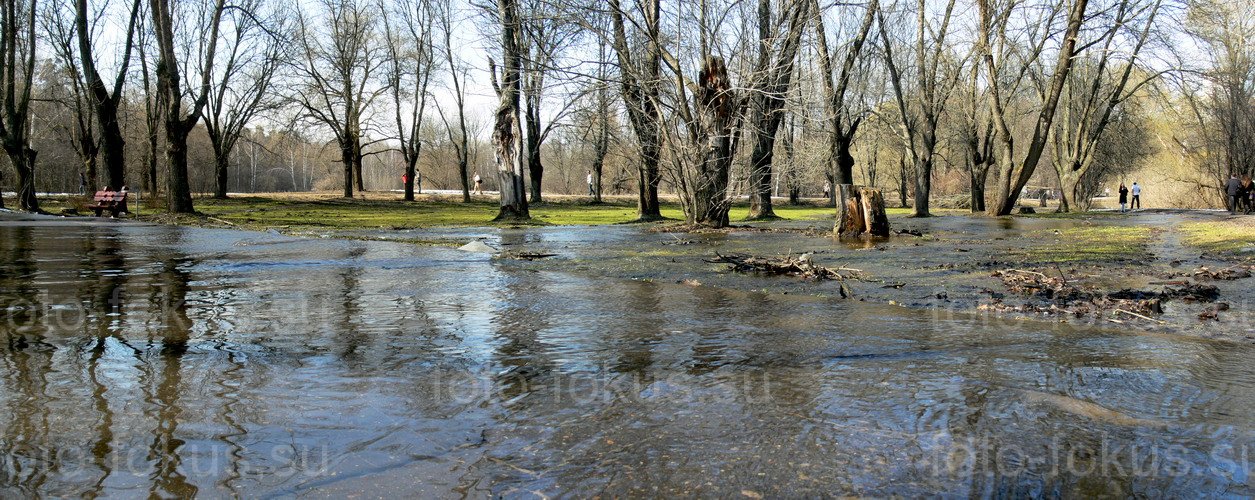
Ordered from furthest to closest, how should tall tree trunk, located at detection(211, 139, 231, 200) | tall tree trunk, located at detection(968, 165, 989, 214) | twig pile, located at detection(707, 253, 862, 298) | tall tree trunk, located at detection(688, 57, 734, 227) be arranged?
tall tree trunk, located at detection(211, 139, 231, 200), tall tree trunk, located at detection(968, 165, 989, 214), tall tree trunk, located at detection(688, 57, 734, 227), twig pile, located at detection(707, 253, 862, 298)

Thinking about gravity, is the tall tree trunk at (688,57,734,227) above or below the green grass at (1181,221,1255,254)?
above

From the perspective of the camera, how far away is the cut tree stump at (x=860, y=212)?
15594 millimetres

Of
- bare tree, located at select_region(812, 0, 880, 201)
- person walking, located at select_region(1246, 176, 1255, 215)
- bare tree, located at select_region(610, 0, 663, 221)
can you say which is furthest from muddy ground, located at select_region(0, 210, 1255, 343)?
person walking, located at select_region(1246, 176, 1255, 215)

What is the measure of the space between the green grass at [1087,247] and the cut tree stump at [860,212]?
9.30ft

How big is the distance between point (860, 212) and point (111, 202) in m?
21.1

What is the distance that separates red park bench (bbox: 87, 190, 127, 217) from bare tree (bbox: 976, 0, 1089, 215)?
26.2 metres

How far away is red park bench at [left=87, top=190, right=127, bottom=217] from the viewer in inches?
950

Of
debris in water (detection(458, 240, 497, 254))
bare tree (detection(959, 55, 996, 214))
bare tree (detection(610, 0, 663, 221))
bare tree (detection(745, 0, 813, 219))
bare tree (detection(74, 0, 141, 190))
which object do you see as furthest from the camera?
bare tree (detection(959, 55, 996, 214))

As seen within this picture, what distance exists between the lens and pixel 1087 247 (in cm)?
1222

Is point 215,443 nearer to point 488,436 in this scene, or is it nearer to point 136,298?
point 488,436

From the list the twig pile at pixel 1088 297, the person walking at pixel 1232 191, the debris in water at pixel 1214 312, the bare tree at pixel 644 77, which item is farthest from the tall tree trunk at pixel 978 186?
the debris in water at pixel 1214 312

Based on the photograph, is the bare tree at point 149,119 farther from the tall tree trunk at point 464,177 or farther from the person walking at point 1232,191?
the person walking at point 1232,191

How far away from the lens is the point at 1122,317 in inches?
234

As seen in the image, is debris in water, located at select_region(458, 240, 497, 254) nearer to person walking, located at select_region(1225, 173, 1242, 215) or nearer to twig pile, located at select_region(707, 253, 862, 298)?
twig pile, located at select_region(707, 253, 862, 298)
